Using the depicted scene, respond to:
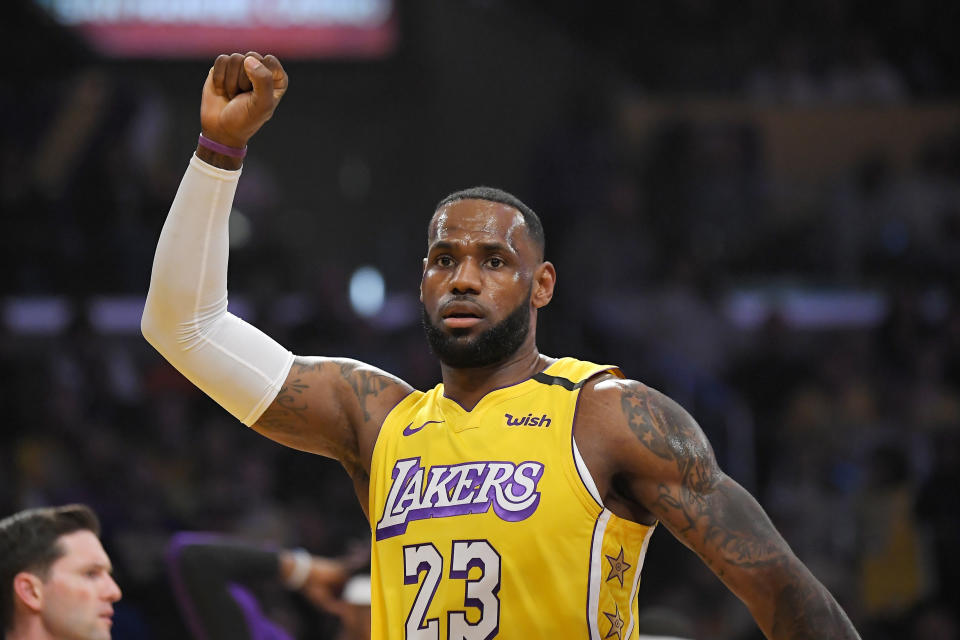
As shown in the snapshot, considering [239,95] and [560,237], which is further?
[560,237]

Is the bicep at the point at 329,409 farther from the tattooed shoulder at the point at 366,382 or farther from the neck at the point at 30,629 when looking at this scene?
the neck at the point at 30,629

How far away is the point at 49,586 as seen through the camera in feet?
12.1

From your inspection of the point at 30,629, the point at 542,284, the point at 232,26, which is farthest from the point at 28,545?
the point at 232,26

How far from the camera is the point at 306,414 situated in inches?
121

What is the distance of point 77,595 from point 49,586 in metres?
0.09

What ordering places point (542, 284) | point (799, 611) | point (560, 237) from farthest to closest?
point (560, 237) < point (542, 284) < point (799, 611)

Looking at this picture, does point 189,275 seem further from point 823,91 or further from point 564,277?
point 823,91

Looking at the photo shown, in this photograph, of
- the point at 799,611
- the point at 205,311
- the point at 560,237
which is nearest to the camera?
the point at 799,611

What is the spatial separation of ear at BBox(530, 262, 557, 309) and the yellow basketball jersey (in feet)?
0.79

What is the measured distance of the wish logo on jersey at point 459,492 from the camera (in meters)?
2.72

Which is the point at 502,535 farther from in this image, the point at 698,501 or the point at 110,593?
the point at 110,593

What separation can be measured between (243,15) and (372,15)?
1.17m

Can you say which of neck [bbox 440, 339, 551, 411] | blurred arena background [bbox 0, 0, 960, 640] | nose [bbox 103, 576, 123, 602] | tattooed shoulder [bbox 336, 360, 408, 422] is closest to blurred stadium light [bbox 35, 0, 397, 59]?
blurred arena background [bbox 0, 0, 960, 640]

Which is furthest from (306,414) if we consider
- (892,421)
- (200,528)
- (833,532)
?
(892,421)
